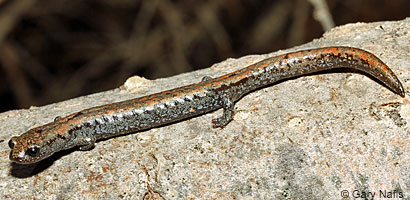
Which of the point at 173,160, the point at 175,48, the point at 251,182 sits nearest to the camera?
the point at 251,182

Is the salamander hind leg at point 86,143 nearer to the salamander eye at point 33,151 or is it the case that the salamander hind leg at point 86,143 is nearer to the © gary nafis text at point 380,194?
the salamander eye at point 33,151

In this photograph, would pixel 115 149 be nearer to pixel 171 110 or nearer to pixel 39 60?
pixel 171 110

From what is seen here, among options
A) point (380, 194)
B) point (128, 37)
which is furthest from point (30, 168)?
point (128, 37)

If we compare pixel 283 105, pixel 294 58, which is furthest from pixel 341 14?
pixel 283 105

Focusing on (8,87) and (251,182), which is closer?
(251,182)

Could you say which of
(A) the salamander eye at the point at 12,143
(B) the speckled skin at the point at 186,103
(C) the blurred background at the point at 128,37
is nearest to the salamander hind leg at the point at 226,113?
(B) the speckled skin at the point at 186,103

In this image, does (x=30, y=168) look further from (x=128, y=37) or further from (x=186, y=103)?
(x=128, y=37)

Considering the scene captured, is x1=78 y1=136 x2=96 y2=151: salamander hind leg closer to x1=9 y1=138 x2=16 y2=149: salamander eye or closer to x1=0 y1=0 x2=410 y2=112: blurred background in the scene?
x1=9 y1=138 x2=16 y2=149: salamander eye

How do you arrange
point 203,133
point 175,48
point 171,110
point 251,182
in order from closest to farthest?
point 251,182 < point 203,133 < point 171,110 < point 175,48
